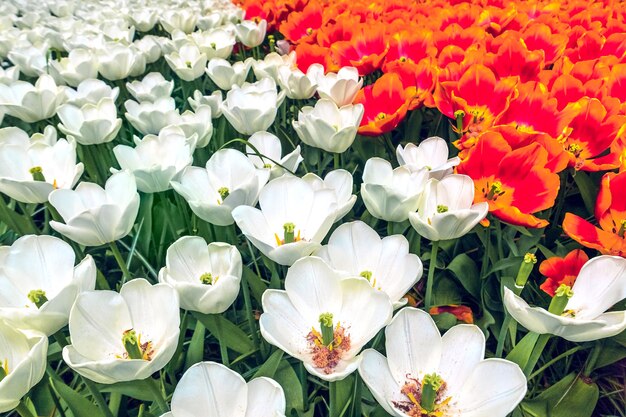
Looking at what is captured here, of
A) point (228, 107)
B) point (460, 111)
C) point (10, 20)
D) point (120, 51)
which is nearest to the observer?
point (460, 111)

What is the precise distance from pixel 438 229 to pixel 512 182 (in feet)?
1.15

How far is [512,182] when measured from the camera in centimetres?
124

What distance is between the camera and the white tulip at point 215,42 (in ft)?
7.32

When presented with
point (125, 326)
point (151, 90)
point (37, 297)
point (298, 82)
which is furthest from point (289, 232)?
point (151, 90)

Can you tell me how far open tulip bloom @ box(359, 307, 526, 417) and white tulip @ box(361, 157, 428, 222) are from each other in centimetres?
29

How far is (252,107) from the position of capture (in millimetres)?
1546

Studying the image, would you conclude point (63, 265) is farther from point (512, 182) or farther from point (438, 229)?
point (512, 182)

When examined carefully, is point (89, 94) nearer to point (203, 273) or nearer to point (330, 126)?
point (330, 126)

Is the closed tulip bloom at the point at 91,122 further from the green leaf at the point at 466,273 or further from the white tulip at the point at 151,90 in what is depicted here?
the green leaf at the point at 466,273

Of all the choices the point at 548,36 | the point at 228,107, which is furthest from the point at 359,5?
the point at 228,107

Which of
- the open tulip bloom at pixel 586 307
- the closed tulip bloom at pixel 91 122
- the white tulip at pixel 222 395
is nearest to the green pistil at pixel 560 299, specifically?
the open tulip bloom at pixel 586 307

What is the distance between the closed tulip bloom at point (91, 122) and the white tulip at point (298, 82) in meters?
0.58

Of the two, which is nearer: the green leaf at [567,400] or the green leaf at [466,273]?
the green leaf at [567,400]

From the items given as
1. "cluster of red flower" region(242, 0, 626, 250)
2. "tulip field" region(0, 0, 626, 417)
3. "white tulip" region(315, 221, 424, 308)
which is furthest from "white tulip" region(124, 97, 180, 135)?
"white tulip" region(315, 221, 424, 308)
